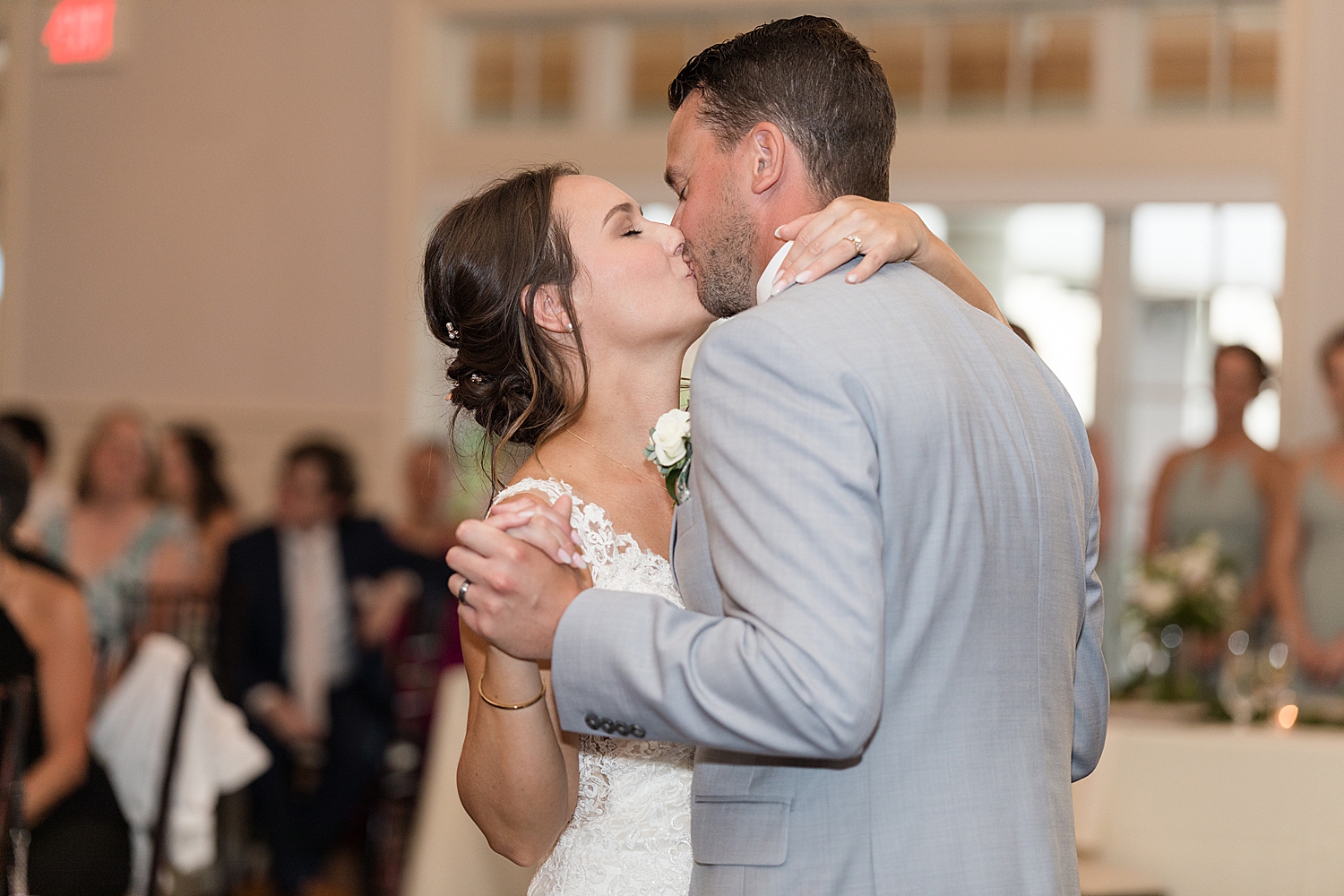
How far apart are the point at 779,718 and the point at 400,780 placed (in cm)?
443

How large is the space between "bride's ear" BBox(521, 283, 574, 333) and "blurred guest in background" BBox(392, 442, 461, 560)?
4.28 metres

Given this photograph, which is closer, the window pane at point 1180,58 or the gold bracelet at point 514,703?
the gold bracelet at point 514,703

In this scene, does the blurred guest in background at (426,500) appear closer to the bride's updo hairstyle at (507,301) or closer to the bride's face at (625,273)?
the bride's updo hairstyle at (507,301)

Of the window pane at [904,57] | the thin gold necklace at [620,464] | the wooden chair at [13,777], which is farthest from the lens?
the window pane at [904,57]

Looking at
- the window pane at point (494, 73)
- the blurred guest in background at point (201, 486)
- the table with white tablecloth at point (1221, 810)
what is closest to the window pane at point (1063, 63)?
the window pane at point (494, 73)

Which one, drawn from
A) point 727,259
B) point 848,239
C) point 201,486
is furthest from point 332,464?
point 848,239

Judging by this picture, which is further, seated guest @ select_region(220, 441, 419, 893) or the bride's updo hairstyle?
seated guest @ select_region(220, 441, 419, 893)

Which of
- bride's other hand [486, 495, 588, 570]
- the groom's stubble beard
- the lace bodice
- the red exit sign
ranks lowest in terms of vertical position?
the lace bodice

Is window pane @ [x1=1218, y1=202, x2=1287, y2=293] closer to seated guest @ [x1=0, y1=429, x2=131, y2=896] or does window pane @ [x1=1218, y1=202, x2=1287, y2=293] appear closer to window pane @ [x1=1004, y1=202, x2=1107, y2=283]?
window pane @ [x1=1004, y1=202, x2=1107, y2=283]

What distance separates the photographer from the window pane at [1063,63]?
709 cm

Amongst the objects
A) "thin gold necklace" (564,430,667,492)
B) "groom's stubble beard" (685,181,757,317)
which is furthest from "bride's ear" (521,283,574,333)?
"groom's stubble beard" (685,181,757,317)

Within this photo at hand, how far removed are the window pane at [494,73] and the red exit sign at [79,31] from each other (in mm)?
2467

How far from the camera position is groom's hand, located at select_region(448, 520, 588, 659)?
1383 millimetres

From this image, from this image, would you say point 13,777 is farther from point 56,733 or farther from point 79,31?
point 79,31
